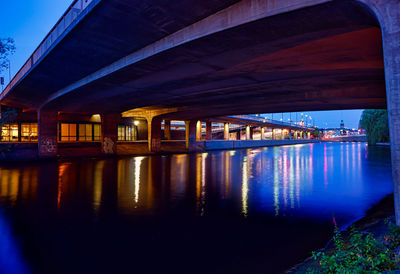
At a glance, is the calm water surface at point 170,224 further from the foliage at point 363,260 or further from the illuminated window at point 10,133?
the illuminated window at point 10,133

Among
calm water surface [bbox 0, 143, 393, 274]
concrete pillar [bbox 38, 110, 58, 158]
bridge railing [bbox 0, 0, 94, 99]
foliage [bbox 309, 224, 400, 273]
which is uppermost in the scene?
bridge railing [bbox 0, 0, 94, 99]

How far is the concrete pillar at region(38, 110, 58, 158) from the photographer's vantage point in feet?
109

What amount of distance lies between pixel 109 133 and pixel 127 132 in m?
15.3

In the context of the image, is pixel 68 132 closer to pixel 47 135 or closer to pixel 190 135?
pixel 47 135

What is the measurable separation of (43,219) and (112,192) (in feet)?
13.7

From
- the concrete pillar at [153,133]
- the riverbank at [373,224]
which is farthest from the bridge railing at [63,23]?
the concrete pillar at [153,133]

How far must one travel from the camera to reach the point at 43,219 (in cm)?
834

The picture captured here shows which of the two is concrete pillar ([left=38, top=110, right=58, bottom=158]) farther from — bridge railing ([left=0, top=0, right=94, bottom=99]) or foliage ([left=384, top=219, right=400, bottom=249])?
foliage ([left=384, top=219, right=400, bottom=249])

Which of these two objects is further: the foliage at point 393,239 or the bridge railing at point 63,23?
the bridge railing at point 63,23

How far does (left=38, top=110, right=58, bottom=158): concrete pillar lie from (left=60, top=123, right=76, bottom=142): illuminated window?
37.0 ft

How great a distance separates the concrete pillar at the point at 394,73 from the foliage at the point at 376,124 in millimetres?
57080

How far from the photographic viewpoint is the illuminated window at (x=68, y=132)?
4528 cm

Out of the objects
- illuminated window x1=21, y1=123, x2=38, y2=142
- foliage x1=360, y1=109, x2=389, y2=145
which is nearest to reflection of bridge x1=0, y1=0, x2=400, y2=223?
illuminated window x1=21, y1=123, x2=38, y2=142

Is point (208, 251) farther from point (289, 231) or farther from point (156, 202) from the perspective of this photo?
point (156, 202)
